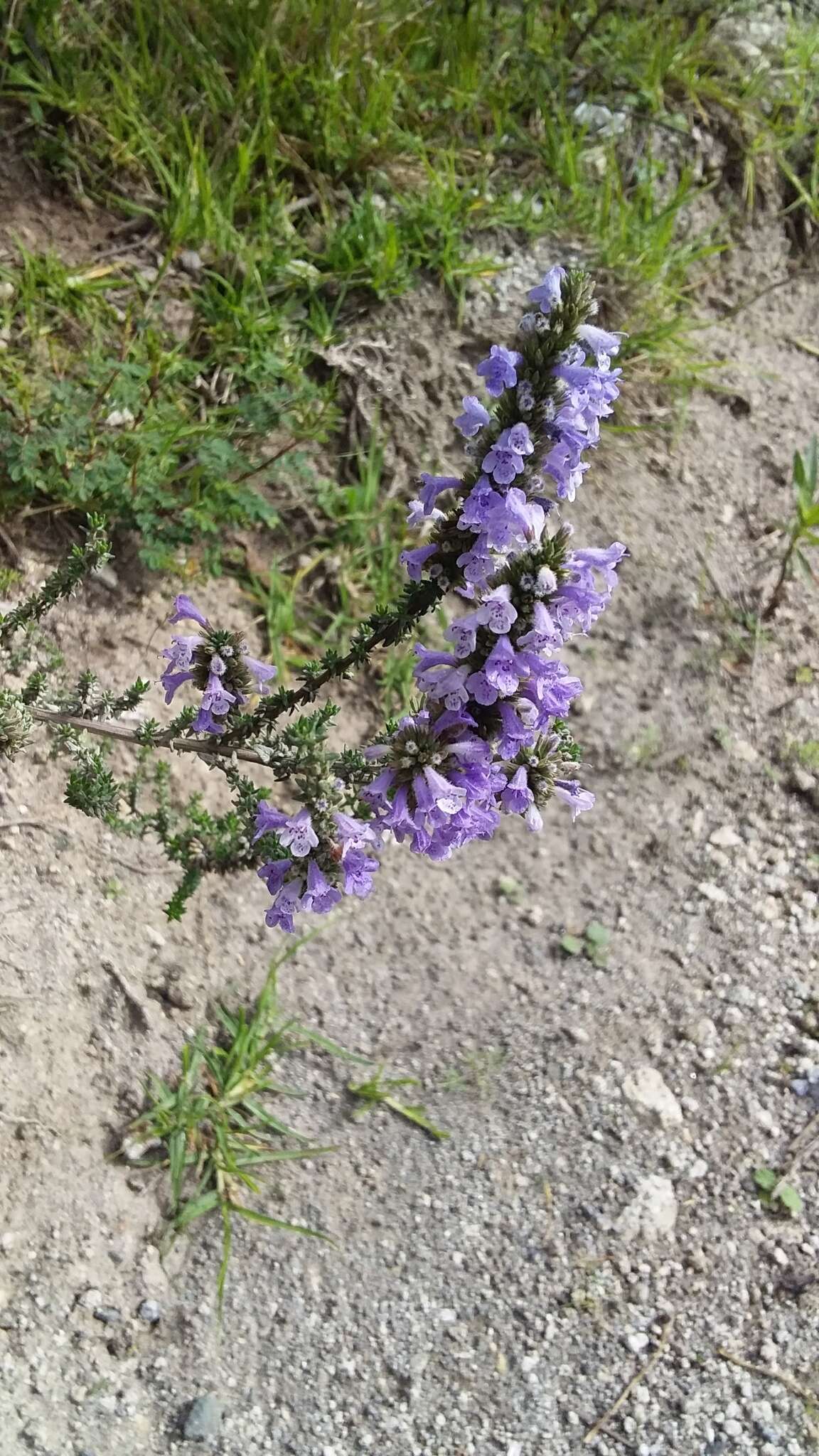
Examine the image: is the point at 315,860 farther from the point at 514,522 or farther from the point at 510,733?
the point at 514,522

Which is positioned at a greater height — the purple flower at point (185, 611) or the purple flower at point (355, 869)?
the purple flower at point (185, 611)

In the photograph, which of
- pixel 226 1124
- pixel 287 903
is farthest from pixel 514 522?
pixel 226 1124

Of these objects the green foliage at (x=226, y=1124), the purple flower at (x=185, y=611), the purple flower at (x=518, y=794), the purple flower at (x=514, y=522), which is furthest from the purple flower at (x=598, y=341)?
the green foliage at (x=226, y=1124)

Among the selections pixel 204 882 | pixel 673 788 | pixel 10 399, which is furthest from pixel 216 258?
pixel 673 788

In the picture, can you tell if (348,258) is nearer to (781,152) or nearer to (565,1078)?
(781,152)

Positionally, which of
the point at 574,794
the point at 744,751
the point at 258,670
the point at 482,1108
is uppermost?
the point at 258,670

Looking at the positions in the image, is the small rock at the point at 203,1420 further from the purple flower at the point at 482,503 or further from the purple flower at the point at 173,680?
the purple flower at the point at 482,503

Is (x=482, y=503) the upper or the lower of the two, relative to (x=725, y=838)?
upper
